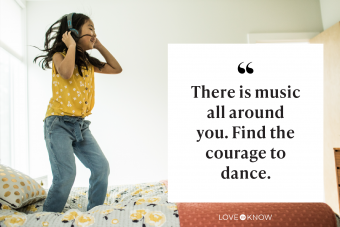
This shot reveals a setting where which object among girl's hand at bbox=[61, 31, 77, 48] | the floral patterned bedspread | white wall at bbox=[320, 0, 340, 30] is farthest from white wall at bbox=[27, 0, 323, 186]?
the floral patterned bedspread

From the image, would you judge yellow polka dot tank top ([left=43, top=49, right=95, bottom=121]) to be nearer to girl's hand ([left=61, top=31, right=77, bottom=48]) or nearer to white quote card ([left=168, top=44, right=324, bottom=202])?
girl's hand ([left=61, top=31, right=77, bottom=48])

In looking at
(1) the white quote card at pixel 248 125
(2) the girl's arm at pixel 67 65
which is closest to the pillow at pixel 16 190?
(2) the girl's arm at pixel 67 65

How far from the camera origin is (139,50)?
9.16 ft

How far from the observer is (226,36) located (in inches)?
111

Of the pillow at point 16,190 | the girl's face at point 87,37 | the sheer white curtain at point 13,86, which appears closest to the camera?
the pillow at point 16,190

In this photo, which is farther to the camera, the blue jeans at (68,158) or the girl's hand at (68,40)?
the girl's hand at (68,40)

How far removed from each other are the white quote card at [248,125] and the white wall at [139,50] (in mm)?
1551

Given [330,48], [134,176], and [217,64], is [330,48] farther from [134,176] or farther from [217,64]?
[134,176]

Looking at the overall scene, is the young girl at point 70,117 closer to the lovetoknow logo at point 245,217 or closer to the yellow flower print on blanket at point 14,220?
the yellow flower print on blanket at point 14,220

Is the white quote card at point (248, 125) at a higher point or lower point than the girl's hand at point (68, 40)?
lower

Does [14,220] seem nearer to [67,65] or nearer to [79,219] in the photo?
[79,219]

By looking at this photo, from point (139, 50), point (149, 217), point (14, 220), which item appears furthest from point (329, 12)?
point (14, 220)

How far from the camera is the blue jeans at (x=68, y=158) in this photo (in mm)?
1131

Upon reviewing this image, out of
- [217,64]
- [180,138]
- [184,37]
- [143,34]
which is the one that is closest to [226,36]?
[184,37]
